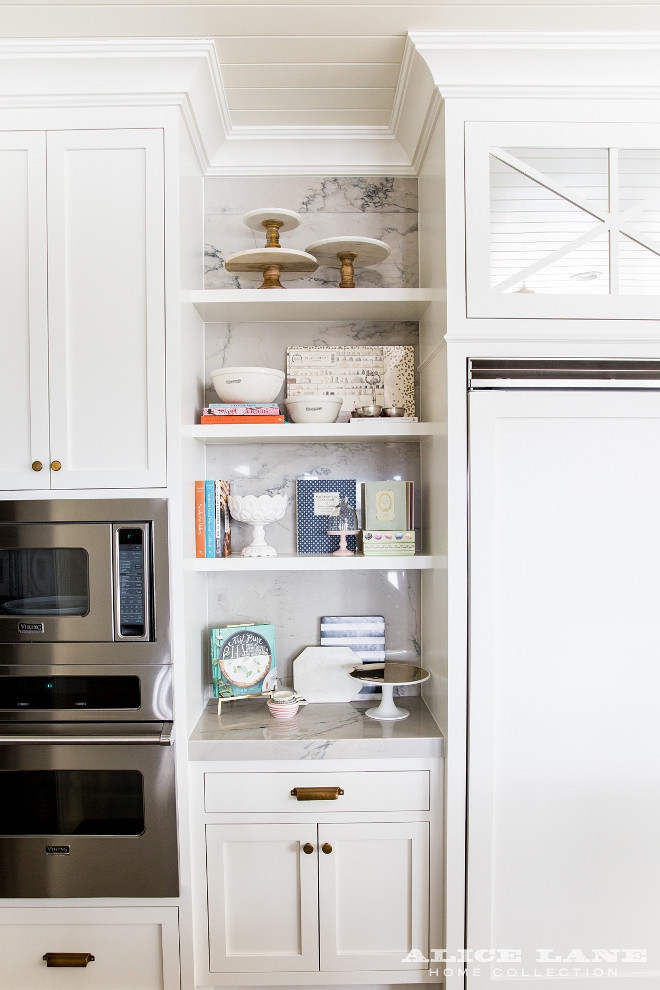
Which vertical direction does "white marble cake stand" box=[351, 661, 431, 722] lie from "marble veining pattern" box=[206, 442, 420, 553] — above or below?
below

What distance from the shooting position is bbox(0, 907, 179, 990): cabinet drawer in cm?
178

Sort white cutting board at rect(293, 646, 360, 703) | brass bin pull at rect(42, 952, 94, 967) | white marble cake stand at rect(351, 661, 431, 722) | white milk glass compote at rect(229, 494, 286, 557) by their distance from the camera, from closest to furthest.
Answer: brass bin pull at rect(42, 952, 94, 967) → white marble cake stand at rect(351, 661, 431, 722) → white milk glass compote at rect(229, 494, 286, 557) → white cutting board at rect(293, 646, 360, 703)

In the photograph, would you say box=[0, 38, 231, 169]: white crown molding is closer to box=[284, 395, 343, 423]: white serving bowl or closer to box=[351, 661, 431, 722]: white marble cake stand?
box=[284, 395, 343, 423]: white serving bowl

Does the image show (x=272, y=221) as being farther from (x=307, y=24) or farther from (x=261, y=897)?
(x=261, y=897)

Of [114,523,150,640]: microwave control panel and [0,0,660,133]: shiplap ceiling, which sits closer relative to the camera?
[0,0,660,133]: shiplap ceiling

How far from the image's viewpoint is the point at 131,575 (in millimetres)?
1749

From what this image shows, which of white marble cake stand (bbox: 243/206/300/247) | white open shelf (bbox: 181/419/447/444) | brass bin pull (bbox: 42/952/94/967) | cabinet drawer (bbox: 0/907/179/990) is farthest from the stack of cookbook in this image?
brass bin pull (bbox: 42/952/94/967)

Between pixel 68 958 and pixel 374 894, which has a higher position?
pixel 374 894

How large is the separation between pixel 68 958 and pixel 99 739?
61 cm

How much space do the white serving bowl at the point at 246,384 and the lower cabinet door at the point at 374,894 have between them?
124 cm

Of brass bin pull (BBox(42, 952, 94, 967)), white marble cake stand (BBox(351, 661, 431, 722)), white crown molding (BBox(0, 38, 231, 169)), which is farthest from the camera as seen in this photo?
white marble cake stand (BBox(351, 661, 431, 722))

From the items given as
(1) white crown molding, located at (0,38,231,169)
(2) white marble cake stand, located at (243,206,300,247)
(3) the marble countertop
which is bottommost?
(3) the marble countertop

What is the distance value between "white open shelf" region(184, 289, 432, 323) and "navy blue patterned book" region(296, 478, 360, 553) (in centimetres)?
54

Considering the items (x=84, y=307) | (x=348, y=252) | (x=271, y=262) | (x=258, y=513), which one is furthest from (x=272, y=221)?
(x=258, y=513)
